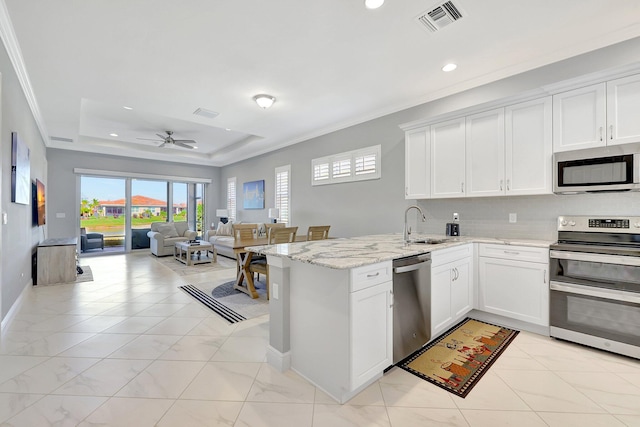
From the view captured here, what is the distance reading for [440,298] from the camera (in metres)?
2.65

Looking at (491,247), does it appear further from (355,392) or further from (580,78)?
(355,392)

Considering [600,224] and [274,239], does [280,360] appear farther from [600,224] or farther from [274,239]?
[600,224]

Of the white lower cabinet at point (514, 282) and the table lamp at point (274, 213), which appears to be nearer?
the white lower cabinet at point (514, 282)

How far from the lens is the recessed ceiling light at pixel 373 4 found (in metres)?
2.27

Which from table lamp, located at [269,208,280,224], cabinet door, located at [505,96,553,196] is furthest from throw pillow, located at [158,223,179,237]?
cabinet door, located at [505,96,553,196]

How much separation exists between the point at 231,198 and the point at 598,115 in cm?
872

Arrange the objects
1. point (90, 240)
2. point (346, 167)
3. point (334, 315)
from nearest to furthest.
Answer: point (334, 315), point (346, 167), point (90, 240)

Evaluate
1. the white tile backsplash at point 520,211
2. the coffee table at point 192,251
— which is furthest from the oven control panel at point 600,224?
the coffee table at point 192,251

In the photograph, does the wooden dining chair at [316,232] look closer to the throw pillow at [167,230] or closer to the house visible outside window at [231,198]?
the throw pillow at [167,230]

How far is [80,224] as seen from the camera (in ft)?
24.7

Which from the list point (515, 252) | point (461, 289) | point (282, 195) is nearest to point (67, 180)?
point (282, 195)

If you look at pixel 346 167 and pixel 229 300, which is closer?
pixel 229 300

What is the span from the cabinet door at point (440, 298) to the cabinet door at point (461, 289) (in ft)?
0.31

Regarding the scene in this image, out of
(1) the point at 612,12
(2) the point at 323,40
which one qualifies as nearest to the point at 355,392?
(2) the point at 323,40
